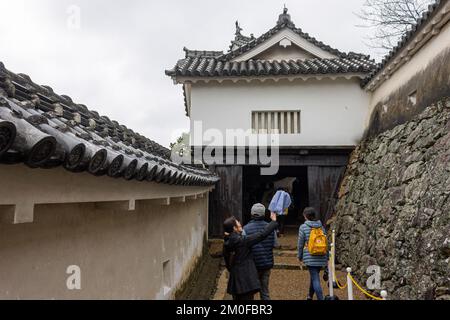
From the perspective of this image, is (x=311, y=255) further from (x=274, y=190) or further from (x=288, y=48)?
(x=274, y=190)

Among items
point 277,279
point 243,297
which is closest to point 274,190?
point 277,279

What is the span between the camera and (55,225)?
2533 millimetres

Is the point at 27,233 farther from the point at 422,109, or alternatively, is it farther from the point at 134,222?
the point at 422,109

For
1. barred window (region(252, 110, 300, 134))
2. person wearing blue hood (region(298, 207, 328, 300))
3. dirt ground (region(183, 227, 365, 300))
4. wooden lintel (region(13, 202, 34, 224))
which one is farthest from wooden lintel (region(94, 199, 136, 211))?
barred window (region(252, 110, 300, 134))

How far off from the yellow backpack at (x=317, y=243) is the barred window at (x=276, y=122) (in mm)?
5701

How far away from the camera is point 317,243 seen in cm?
549

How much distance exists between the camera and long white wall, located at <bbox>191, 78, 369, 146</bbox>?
1077cm

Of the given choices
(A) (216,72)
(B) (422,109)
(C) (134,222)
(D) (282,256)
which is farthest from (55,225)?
(A) (216,72)

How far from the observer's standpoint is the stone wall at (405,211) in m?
4.73

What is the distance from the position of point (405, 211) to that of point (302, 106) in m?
5.54

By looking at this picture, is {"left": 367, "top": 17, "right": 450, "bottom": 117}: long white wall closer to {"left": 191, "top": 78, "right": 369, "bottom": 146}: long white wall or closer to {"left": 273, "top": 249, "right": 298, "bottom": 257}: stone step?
{"left": 191, "top": 78, "right": 369, "bottom": 146}: long white wall

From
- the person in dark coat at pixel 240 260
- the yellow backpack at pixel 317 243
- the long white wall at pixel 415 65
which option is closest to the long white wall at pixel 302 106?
the long white wall at pixel 415 65

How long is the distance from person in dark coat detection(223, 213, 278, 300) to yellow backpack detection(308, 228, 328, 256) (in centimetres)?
152

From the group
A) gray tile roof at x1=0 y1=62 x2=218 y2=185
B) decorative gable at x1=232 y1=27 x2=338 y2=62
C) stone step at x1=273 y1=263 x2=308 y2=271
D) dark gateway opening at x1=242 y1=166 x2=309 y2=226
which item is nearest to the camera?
gray tile roof at x1=0 y1=62 x2=218 y2=185
